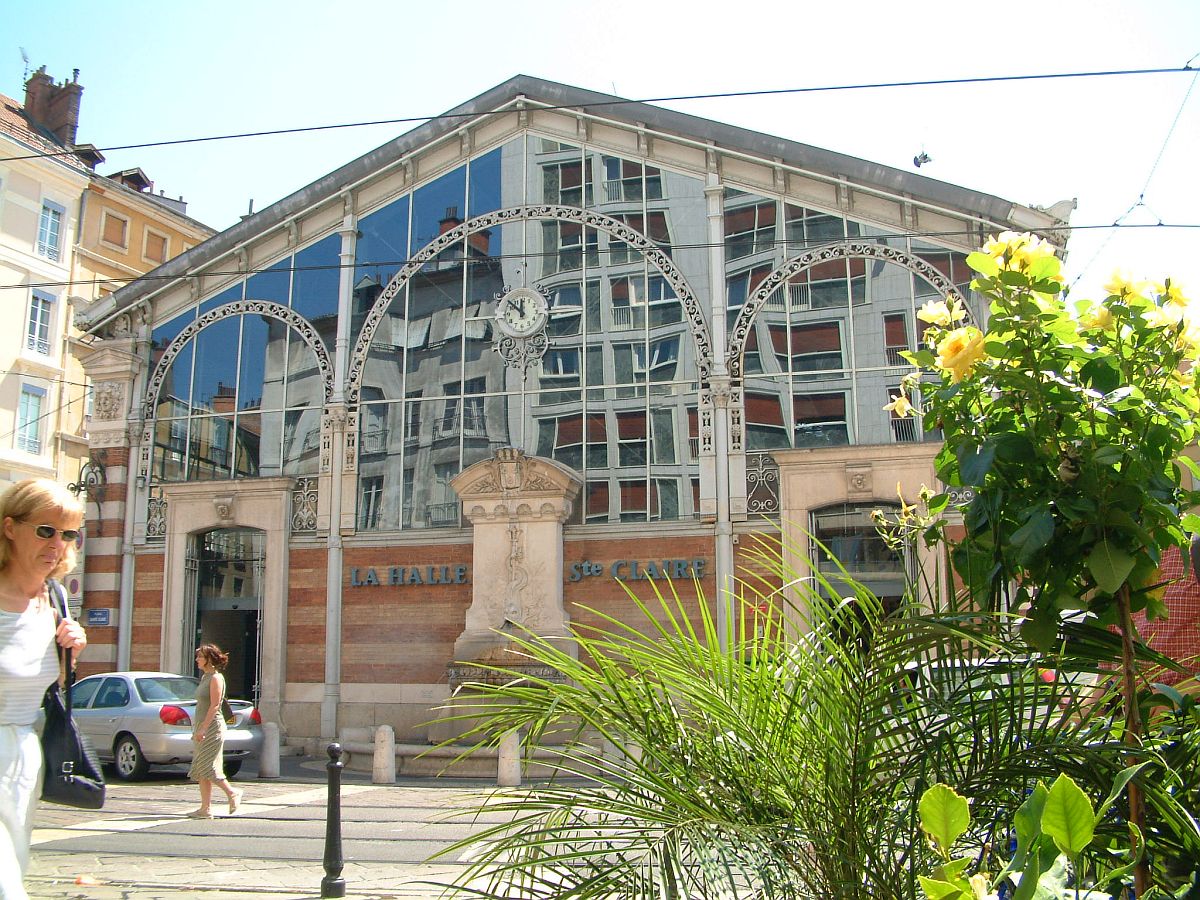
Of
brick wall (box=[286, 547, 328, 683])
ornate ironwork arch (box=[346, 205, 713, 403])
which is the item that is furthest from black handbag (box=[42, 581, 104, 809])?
brick wall (box=[286, 547, 328, 683])

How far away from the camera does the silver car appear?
53.5 ft

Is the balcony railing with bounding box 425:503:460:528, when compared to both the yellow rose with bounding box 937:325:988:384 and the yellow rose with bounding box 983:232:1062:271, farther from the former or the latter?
the yellow rose with bounding box 983:232:1062:271

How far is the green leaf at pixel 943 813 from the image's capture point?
193 cm

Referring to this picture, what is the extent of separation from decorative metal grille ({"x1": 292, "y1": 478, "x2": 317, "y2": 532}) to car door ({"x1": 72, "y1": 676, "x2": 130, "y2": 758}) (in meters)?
5.09

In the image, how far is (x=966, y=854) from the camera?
2570mm

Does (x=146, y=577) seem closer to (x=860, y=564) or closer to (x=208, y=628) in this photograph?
(x=208, y=628)

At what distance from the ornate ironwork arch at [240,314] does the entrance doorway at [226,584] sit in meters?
3.10

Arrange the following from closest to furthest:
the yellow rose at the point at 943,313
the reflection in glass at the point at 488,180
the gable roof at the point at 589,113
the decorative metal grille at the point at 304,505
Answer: the yellow rose at the point at 943,313 → the gable roof at the point at 589,113 → the decorative metal grille at the point at 304,505 → the reflection in glass at the point at 488,180

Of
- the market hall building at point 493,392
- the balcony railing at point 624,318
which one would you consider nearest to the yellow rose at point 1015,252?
the market hall building at point 493,392

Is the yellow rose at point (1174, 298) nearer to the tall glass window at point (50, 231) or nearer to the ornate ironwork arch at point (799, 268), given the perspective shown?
the ornate ironwork arch at point (799, 268)

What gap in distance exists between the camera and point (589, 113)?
2122 cm

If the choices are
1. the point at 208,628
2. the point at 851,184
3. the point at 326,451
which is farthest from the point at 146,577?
the point at 851,184

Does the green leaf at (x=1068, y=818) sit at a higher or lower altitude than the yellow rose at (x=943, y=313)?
lower

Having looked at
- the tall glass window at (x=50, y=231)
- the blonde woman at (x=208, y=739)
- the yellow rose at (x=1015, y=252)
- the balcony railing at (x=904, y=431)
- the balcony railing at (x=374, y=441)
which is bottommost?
the blonde woman at (x=208, y=739)
